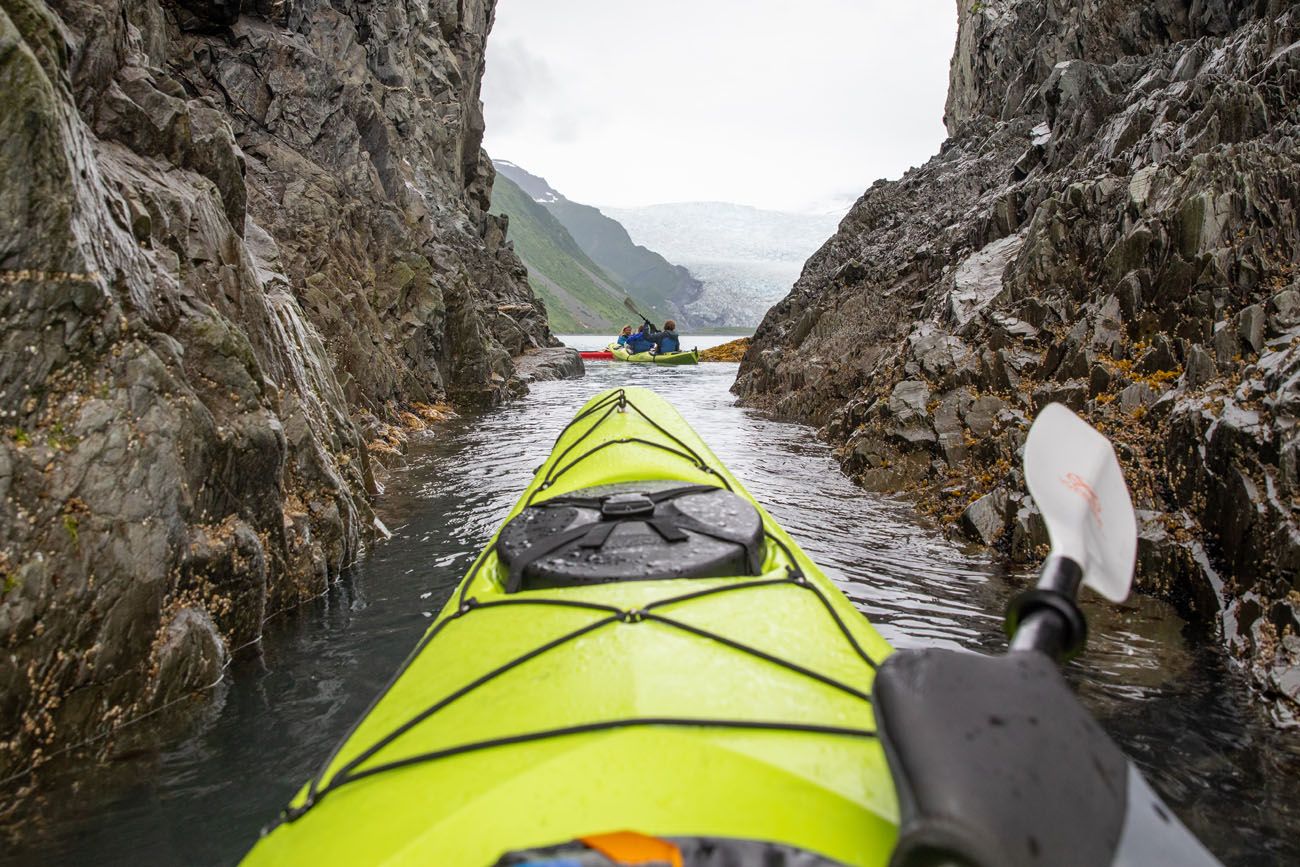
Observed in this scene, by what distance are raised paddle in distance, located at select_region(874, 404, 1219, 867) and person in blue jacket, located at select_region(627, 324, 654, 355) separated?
1678 inches

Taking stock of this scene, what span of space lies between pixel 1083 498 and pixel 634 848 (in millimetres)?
2104

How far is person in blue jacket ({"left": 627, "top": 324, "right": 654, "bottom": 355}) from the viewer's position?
44375 millimetres

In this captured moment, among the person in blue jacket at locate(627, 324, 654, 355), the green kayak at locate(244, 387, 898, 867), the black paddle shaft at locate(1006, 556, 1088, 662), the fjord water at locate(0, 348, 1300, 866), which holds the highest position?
the person in blue jacket at locate(627, 324, 654, 355)

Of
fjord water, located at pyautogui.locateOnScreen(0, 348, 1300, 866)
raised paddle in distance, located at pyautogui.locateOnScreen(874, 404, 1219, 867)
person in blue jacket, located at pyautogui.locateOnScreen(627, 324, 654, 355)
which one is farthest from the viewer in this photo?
person in blue jacket, located at pyautogui.locateOnScreen(627, 324, 654, 355)

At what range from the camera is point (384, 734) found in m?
2.78

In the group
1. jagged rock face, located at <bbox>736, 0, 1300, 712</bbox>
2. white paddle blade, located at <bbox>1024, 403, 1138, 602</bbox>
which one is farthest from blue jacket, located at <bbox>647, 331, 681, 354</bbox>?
white paddle blade, located at <bbox>1024, 403, 1138, 602</bbox>

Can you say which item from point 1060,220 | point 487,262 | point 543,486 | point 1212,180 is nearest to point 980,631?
point 543,486

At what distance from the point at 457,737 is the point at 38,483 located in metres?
2.88

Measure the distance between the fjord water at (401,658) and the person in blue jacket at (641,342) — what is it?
115 ft

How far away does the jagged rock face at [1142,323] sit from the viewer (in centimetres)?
529

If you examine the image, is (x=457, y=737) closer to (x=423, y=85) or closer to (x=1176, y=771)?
(x=1176, y=771)

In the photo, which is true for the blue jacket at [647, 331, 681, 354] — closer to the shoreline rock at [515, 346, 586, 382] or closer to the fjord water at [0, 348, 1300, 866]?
the shoreline rock at [515, 346, 586, 382]

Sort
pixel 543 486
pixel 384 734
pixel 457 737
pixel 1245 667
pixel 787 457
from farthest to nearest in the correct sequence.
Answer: pixel 787 457 → pixel 543 486 → pixel 1245 667 → pixel 384 734 → pixel 457 737

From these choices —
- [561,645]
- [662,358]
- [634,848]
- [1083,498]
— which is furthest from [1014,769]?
[662,358]
